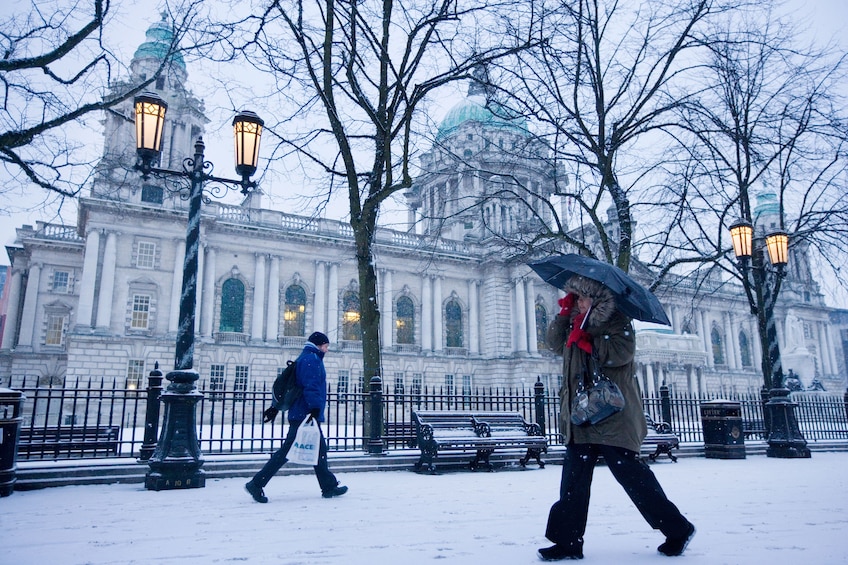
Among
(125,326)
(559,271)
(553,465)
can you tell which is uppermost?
(125,326)

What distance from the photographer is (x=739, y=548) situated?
4172 mm

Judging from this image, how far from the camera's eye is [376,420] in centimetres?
1108

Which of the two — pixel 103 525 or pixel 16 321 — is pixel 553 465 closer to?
pixel 103 525

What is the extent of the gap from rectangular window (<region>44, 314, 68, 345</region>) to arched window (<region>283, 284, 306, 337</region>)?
1582 cm

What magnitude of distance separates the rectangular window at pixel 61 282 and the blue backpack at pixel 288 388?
39742mm

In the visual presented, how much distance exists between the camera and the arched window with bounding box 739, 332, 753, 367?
198 ft

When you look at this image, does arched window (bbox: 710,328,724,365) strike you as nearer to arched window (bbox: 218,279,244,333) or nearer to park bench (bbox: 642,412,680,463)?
arched window (bbox: 218,279,244,333)

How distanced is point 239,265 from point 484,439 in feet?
95.7

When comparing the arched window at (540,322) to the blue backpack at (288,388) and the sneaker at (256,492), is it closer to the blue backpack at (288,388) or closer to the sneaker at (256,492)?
the blue backpack at (288,388)

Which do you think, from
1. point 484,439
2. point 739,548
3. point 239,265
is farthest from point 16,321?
point 739,548

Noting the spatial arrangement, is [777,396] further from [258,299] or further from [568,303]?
[258,299]

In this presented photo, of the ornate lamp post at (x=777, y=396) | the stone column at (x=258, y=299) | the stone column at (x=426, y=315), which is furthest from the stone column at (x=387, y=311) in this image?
the ornate lamp post at (x=777, y=396)

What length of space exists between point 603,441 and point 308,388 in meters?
3.68

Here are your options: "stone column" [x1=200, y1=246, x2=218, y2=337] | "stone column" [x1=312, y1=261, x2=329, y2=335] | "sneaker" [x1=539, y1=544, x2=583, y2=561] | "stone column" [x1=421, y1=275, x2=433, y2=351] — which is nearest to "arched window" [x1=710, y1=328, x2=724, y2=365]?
"stone column" [x1=421, y1=275, x2=433, y2=351]
